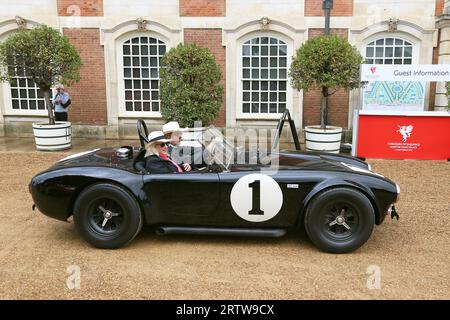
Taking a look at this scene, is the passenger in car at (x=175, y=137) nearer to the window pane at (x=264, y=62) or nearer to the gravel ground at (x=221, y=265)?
the gravel ground at (x=221, y=265)

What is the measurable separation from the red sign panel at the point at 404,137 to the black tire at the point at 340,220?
562cm

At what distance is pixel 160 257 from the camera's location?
4340 mm

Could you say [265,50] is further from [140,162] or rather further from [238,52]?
[140,162]

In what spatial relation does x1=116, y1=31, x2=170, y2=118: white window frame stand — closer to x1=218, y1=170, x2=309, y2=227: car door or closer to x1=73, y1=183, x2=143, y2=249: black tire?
x1=73, y1=183, x2=143, y2=249: black tire

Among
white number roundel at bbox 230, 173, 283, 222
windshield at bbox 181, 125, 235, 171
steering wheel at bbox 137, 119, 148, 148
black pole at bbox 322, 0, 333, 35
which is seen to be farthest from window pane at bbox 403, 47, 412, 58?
white number roundel at bbox 230, 173, 283, 222

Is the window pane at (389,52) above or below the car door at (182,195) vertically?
above

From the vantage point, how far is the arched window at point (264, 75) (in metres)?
12.6

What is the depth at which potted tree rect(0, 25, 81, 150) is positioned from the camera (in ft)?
33.6

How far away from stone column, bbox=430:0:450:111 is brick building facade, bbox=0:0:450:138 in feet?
0.17

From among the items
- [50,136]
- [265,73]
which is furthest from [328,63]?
[50,136]

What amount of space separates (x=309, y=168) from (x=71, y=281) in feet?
7.97

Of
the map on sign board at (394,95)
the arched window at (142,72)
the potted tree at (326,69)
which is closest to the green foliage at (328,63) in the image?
the potted tree at (326,69)

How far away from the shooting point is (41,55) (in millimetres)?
10203

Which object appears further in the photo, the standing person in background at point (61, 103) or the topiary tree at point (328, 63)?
the standing person in background at point (61, 103)
